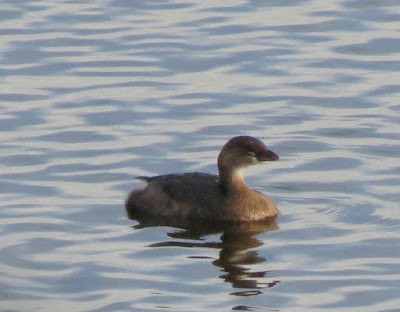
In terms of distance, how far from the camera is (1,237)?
14.6m

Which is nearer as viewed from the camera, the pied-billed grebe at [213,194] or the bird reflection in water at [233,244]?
the bird reflection in water at [233,244]

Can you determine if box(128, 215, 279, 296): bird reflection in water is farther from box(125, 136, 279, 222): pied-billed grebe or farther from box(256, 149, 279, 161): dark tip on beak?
box(256, 149, 279, 161): dark tip on beak

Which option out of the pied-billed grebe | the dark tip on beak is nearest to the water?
the pied-billed grebe

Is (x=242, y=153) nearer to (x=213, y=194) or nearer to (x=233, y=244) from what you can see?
(x=213, y=194)

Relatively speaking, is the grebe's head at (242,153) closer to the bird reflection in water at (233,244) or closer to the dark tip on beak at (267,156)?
the dark tip on beak at (267,156)

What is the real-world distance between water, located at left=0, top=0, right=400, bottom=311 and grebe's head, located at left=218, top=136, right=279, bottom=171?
1.47 feet

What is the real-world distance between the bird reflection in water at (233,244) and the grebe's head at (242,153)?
58cm

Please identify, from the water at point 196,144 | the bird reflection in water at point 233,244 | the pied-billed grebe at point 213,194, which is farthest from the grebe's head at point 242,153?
the bird reflection in water at point 233,244

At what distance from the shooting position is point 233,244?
49.4ft

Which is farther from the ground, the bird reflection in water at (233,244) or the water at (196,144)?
the water at (196,144)

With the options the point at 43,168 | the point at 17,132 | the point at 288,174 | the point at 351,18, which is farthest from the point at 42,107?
the point at 351,18

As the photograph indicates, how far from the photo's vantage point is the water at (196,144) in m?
13.5

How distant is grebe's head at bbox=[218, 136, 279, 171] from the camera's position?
15.9 metres

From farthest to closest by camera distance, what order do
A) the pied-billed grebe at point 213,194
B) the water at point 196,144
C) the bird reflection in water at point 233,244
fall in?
the pied-billed grebe at point 213,194 < the bird reflection in water at point 233,244 < the water at point 196,144
